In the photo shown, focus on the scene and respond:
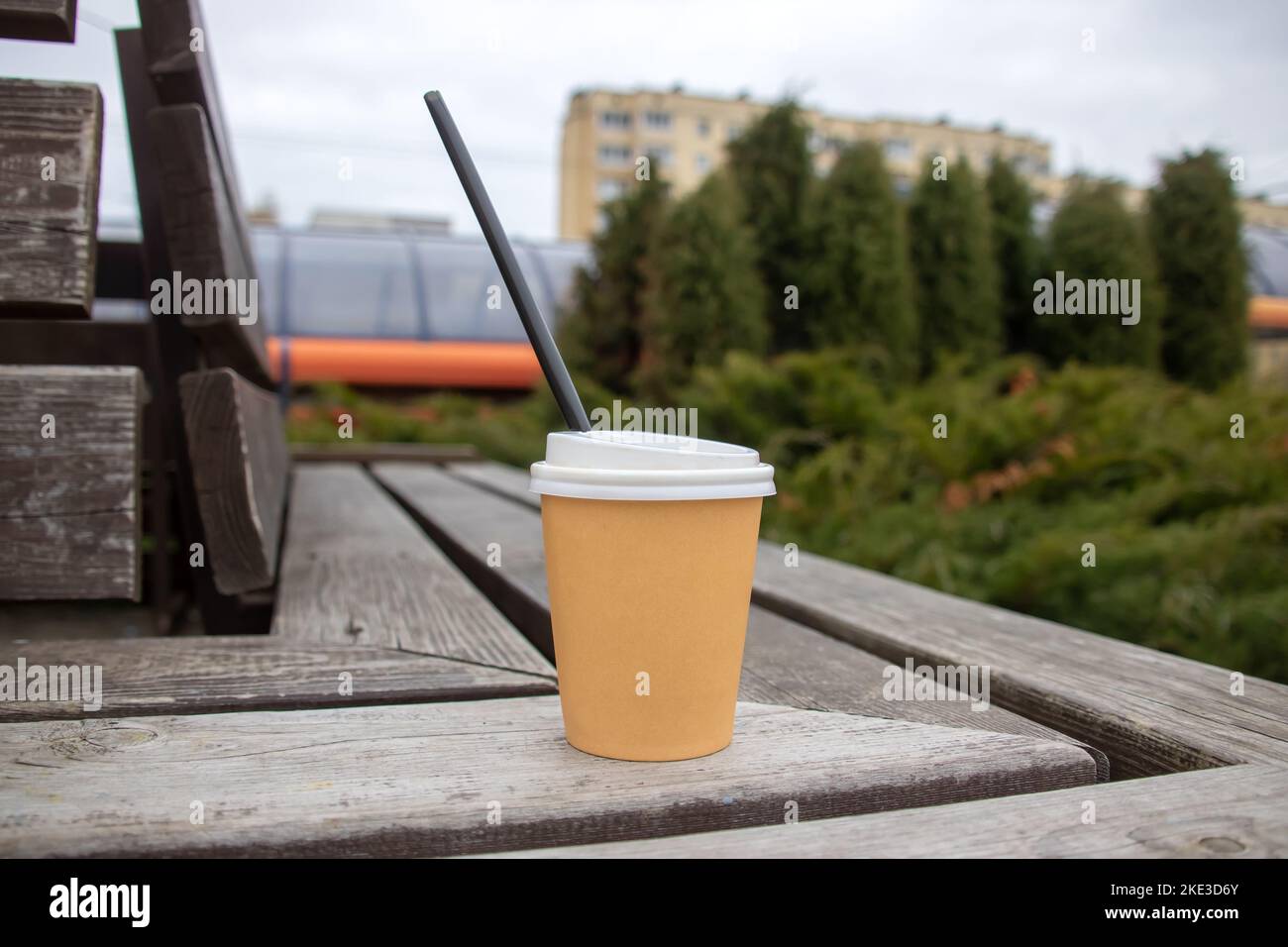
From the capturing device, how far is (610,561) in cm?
70

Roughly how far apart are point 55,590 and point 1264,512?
233cm

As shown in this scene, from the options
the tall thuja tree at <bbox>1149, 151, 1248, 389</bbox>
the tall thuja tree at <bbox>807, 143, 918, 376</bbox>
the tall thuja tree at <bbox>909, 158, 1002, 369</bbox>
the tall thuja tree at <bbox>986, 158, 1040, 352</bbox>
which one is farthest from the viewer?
the tall thuja tree at <bbox>1149, 151, 1248, 389</bbox>

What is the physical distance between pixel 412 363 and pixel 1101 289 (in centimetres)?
697

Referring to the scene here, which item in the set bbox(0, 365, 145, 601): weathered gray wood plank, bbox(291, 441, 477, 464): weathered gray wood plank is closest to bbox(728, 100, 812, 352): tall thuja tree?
bbox(291, 441, 477, 464): weathered gray wood plank

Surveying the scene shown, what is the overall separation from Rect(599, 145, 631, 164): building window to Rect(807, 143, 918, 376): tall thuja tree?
44.4 metres

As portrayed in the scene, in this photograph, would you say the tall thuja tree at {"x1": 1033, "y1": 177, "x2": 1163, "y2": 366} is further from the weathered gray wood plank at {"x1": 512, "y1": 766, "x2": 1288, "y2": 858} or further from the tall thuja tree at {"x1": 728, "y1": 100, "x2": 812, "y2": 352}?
the weathered gray wood plank at {"x1": 512, "y1": 766, "x2": 1288, "y2": 858}

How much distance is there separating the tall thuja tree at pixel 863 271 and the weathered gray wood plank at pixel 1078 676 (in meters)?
4.42

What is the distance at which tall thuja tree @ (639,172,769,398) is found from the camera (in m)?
5.35

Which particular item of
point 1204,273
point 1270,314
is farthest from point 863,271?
point 1270,314

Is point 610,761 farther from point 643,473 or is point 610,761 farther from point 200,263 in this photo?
point 200,263
